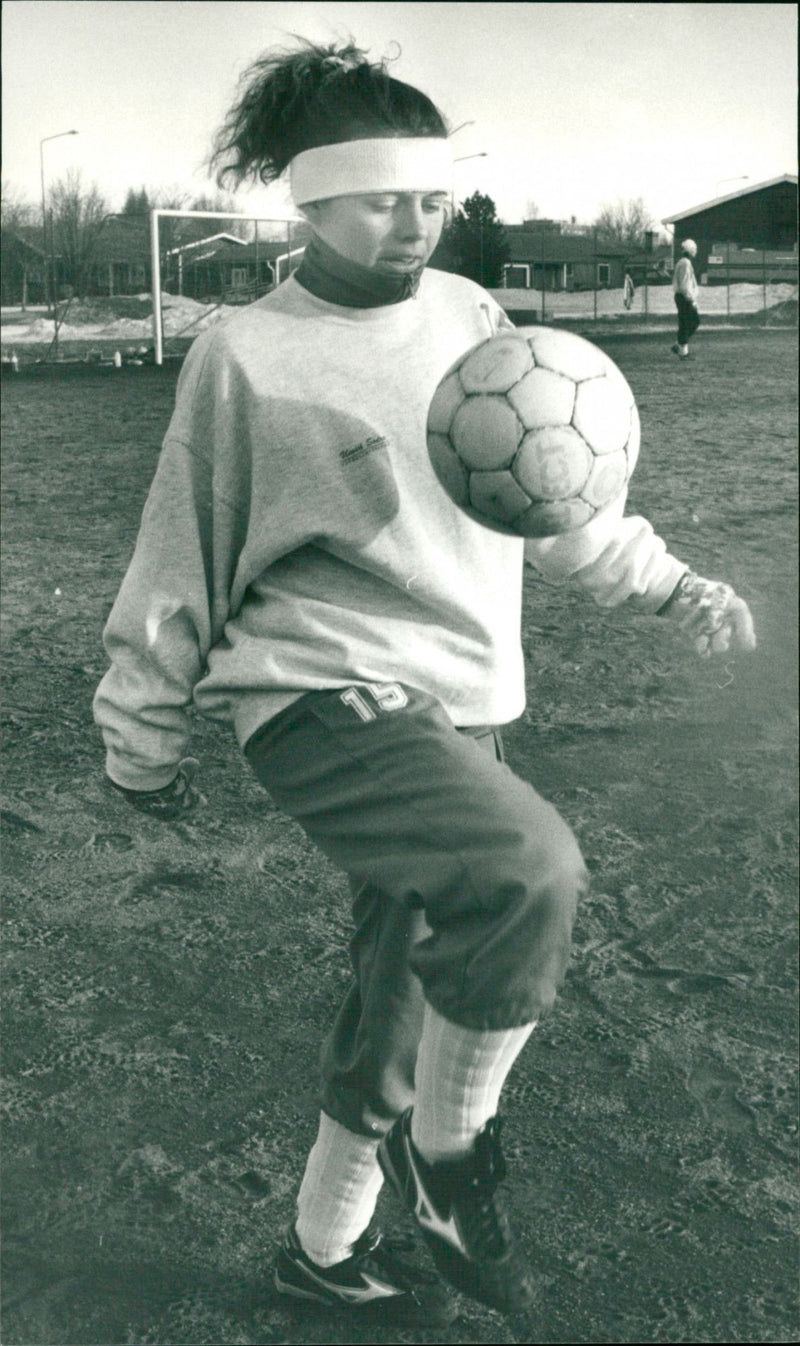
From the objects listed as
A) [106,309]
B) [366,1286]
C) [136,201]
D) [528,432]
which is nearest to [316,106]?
[528,432]

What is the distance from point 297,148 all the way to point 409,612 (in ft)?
1.93

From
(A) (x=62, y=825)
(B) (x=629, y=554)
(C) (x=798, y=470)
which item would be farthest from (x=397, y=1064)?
(C) (x=798, y=470)

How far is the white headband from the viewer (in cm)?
172

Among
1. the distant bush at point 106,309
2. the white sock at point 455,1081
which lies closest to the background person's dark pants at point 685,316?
the white sock at point 455,1081

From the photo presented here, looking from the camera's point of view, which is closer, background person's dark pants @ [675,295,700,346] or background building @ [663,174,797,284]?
background building @ [663,174,797,284]

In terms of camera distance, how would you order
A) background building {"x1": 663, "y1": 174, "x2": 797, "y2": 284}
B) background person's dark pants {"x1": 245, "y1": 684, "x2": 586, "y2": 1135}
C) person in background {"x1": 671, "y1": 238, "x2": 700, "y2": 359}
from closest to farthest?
background person's dark pants {"x1": 245, "y1": 684, "x2": 586, "y2": 1135} < background building {"x1": 663, "y1": 174, "x2": 797, "y2": 284} < person in background {"x1": 671, "y1": 238, "x2": 700, "y2": 359}

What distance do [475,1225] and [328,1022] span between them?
1060mm

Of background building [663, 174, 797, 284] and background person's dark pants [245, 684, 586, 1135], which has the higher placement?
background building [663, 174, 797, 284]

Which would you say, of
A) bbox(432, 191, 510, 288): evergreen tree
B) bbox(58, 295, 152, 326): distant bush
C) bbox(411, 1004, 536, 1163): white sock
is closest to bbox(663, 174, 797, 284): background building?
bbox(432, 191, 510, 288): evergreen tree

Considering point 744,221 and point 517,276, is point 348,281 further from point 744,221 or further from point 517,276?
point 744,221

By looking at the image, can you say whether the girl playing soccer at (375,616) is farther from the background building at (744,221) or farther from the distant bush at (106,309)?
the distant bush at (106,309)

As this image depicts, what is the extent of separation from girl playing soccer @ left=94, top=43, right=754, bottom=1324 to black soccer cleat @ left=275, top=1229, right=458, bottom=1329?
24 cm

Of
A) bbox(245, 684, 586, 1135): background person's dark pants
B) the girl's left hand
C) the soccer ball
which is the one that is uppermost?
the soccer ball

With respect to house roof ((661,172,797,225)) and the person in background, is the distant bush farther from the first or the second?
house roof ((661,172,797,225))
